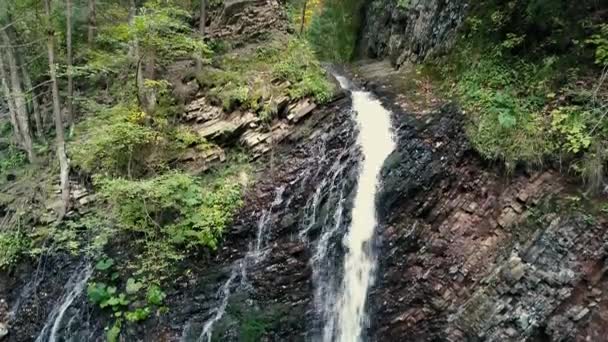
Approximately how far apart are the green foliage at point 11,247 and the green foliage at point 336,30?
14962 mm

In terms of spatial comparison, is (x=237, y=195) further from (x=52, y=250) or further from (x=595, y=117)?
(x=595, y=117)

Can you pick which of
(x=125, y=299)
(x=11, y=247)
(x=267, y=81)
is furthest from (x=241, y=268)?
(x=11, y=247)

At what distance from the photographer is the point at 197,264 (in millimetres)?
8383

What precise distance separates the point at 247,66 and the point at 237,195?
172 inches

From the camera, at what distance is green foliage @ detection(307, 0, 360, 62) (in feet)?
68.9

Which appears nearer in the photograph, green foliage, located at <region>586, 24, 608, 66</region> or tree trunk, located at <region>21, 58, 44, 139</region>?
green foliage, located at <region>586, 24, 608, 66</region>

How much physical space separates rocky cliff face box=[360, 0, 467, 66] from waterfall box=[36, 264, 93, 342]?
9777 millimetres

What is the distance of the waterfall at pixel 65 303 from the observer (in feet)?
27.6

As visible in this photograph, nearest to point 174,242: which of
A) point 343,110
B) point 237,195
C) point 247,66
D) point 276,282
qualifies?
point 237,195

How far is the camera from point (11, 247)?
372 inches

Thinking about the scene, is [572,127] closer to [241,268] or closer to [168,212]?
[241,268]

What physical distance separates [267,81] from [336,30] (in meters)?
11.8

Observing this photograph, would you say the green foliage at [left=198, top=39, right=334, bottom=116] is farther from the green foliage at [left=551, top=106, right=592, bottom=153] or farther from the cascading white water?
the green foliage at [left=551, top=106, right=592, bottom=153]

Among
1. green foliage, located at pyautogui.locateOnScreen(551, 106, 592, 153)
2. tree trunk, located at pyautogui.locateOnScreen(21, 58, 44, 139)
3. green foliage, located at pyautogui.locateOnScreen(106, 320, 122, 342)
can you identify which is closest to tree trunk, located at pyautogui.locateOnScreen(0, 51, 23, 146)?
tree trunk, located at pyautogui.locateOnScreen(21, 58, 44, 139)
